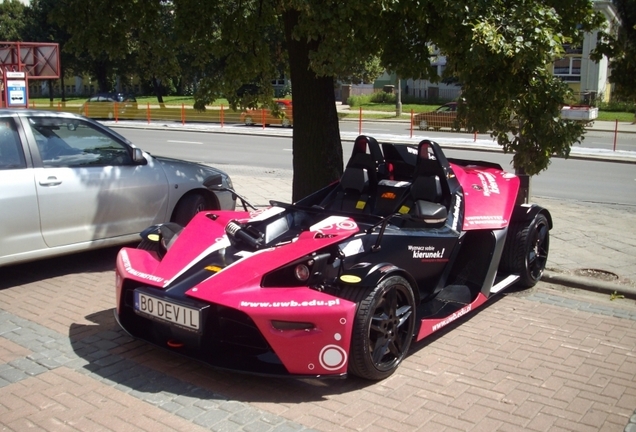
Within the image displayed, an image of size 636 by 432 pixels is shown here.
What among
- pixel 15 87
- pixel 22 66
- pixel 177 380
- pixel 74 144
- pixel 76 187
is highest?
pixel 22 66

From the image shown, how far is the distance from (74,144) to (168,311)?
3483mm

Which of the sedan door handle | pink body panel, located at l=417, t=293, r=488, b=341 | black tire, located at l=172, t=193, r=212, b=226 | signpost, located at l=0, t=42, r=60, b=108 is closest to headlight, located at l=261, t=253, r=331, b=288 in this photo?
pink body panel, located at l=417, t=293, r=488, b=341

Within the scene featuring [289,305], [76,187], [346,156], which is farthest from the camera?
[346,156]

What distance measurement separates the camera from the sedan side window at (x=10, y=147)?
22.0ft

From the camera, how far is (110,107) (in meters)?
38.9

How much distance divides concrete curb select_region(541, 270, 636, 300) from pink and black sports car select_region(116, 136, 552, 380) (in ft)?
2.96

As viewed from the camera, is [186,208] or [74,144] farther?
[186,208]

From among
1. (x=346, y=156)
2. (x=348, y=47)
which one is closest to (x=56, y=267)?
(x=348, y=47)

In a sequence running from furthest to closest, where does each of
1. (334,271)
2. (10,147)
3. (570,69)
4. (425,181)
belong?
1. (570,69)
2. (10,147)
3. (425,181)
4. (334,271)

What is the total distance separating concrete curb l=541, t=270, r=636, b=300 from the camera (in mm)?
7039

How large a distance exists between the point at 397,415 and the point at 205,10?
6106 mm

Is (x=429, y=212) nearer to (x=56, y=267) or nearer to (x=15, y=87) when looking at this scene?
(x=56, y=267)

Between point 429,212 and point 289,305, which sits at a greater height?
point 429,212

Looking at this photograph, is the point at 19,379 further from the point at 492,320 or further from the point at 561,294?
the point at 561,294
